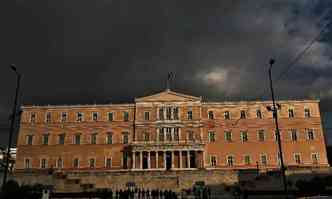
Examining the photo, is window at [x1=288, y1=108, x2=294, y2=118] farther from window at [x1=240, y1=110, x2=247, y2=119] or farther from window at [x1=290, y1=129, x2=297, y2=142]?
window at [x1=240, y1=110, x2=247, y2=119]

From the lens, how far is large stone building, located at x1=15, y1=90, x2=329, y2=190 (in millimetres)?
57312

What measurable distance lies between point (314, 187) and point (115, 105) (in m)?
37.6

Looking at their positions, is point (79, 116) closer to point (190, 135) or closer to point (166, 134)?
point (166, 134)

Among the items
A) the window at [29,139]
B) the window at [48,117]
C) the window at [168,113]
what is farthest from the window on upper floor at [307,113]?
the window at [29,139]

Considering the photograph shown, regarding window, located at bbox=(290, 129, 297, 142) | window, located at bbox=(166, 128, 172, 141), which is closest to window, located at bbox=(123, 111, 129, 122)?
window, located at bbox=(166, 128, 172, 141)

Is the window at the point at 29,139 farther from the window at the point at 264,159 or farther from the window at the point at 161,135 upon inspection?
the window at the point at 264,159

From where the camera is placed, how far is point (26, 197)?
96.9 feet

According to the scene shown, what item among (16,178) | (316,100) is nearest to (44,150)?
(16,178)

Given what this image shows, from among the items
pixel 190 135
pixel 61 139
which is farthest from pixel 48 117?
pixel 190 135

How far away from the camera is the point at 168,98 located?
2367 inches

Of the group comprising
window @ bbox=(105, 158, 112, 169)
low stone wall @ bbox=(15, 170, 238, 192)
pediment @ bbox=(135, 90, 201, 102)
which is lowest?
low stone wall @ bbox=(15, 170, 238, 192)

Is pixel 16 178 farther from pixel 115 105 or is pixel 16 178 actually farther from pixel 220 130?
pixel 220 130

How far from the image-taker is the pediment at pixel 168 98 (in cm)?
6003

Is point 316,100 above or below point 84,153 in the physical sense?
above
